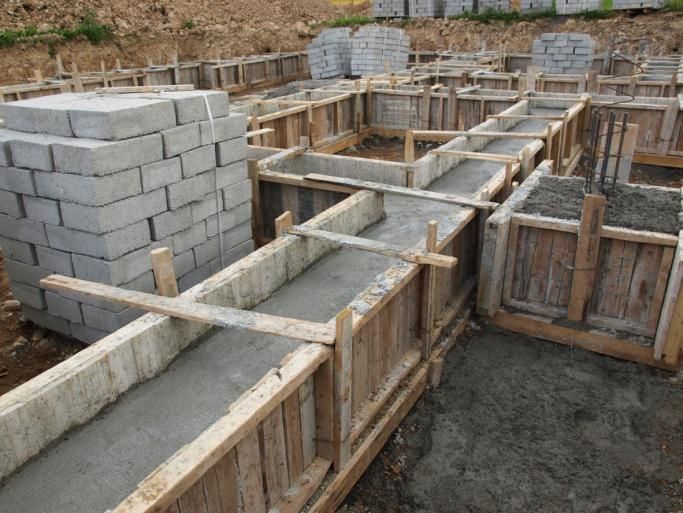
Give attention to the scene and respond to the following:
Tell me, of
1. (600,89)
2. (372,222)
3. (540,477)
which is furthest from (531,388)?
(600,89)

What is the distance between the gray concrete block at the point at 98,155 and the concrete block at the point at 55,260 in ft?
3.13

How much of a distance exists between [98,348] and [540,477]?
3.66 metres

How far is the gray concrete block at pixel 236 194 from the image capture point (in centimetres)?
691

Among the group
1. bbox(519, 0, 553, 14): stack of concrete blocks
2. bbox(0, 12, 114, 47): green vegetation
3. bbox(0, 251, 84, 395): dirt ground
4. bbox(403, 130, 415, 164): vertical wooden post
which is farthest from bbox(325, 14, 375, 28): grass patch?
bbox(0, 251, 84, 395): dirt ground

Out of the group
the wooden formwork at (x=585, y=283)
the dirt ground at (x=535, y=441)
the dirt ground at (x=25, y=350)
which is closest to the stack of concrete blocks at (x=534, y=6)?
the wooden formwork at (x=585, y=283)

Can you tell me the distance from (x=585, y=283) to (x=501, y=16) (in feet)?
96.4

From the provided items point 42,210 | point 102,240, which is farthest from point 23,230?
point 102,240

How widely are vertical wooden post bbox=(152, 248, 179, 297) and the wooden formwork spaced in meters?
3.59

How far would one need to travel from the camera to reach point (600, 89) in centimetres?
1639

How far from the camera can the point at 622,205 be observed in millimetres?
6582

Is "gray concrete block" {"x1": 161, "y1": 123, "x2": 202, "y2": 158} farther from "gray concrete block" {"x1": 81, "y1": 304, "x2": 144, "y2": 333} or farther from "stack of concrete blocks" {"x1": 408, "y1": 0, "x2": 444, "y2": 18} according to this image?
"stack of concrete blocks" {"x1": 408, "y1": 0, "x2": 444, "y2": 18}

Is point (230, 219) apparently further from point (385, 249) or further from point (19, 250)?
point (385, 249)

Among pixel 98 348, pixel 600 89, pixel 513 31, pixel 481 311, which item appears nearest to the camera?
pixel 98 348

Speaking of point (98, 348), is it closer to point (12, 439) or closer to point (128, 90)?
point (12, 439)
